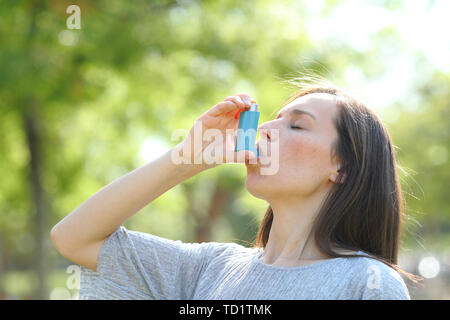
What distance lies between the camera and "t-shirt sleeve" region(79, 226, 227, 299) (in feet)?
6.75

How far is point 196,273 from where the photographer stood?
216 cm

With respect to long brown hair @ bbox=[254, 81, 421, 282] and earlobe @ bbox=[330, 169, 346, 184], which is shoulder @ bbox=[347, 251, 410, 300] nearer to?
long brown hair @ bbox=[254, 81, 421, 282]

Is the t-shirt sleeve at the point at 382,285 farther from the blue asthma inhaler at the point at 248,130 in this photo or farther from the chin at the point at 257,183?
the blue asthma inhaler at the point at 248,130

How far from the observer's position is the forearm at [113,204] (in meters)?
2.00

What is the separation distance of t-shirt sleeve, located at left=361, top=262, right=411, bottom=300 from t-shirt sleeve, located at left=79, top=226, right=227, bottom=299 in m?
0.73

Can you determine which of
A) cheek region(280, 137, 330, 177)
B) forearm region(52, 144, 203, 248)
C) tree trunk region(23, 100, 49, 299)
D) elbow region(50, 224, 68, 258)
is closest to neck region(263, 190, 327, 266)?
cheek region(280, 137, 330, 177)

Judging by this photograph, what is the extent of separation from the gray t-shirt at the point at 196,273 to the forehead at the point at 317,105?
0.56 metres

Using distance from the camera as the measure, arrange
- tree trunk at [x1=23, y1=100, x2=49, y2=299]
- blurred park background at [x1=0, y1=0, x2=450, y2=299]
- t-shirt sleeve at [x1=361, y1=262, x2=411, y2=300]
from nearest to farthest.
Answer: t-shirt sleeve at [x1=361, y1=262, x2=411, y2=300], blurred park background at [x1=0, y1=0, x2=450, y2=299], tree trunk at [x1=23, y1=100, x2=49, y2=299]

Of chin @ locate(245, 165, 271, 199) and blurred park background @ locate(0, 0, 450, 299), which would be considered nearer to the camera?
chin @ locate(245, 165, 271, 199)

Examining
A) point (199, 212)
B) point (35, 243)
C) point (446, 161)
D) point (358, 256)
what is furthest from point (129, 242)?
point (199, 212)

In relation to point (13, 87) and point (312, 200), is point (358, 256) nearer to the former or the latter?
point (312, 200)

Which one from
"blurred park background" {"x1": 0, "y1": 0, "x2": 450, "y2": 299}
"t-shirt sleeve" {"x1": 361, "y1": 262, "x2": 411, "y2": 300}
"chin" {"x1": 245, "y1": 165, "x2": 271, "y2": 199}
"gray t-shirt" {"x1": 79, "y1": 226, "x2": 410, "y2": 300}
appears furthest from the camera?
"blurred park background" {"x1": 0, "y1": 0, "x2": 450, "y2": 299}

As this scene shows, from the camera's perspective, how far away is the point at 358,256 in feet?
5.87

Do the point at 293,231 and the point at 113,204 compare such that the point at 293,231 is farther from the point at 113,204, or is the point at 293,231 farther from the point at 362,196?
the point at 113,204
